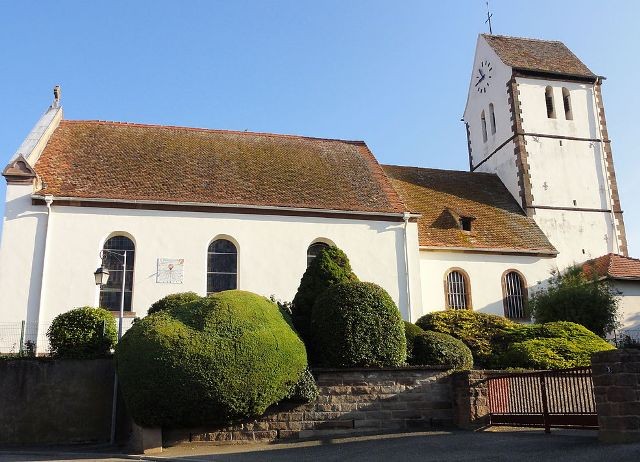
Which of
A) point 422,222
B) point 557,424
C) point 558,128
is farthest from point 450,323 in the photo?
point 558,128

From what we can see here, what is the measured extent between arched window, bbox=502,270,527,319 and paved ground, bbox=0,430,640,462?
1291cm

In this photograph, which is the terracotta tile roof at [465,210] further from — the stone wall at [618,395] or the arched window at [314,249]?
the stone wall at [618,395]

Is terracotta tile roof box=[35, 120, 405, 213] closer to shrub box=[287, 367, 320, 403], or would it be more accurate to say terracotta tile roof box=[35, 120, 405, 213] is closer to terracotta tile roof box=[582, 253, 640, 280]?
terracotta tile roof box=[582, 253, 640, 280]

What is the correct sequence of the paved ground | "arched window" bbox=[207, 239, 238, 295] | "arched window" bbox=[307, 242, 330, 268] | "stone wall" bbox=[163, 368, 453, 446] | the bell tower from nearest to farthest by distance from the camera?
the paved ground, "stone wall" bbox=[163, 368, 453, 446], "arched window" bbox=[207, 239, 238, 295], "arched window" bbox=[307, 242, 330, 268], the bell tower

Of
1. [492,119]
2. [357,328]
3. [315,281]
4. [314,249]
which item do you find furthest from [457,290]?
[492,119]

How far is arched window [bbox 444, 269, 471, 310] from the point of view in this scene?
931 inches

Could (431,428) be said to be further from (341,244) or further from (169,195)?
(169,195)

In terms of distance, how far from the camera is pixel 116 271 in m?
20.0

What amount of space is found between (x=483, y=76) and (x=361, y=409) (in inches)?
1016

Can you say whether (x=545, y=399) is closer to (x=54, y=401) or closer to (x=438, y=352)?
(x=438, y=352)

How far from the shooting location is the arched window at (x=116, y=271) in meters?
19.7

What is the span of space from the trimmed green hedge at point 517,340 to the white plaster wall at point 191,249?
2.16m

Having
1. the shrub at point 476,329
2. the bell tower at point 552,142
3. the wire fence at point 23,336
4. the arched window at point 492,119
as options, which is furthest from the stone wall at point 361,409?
the arched window at point 492,119

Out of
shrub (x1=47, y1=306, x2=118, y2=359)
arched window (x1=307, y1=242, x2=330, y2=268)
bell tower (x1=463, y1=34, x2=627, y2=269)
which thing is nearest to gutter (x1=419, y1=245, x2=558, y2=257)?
bell tower (x1=463, y1=34, x2=627, y2=269)
